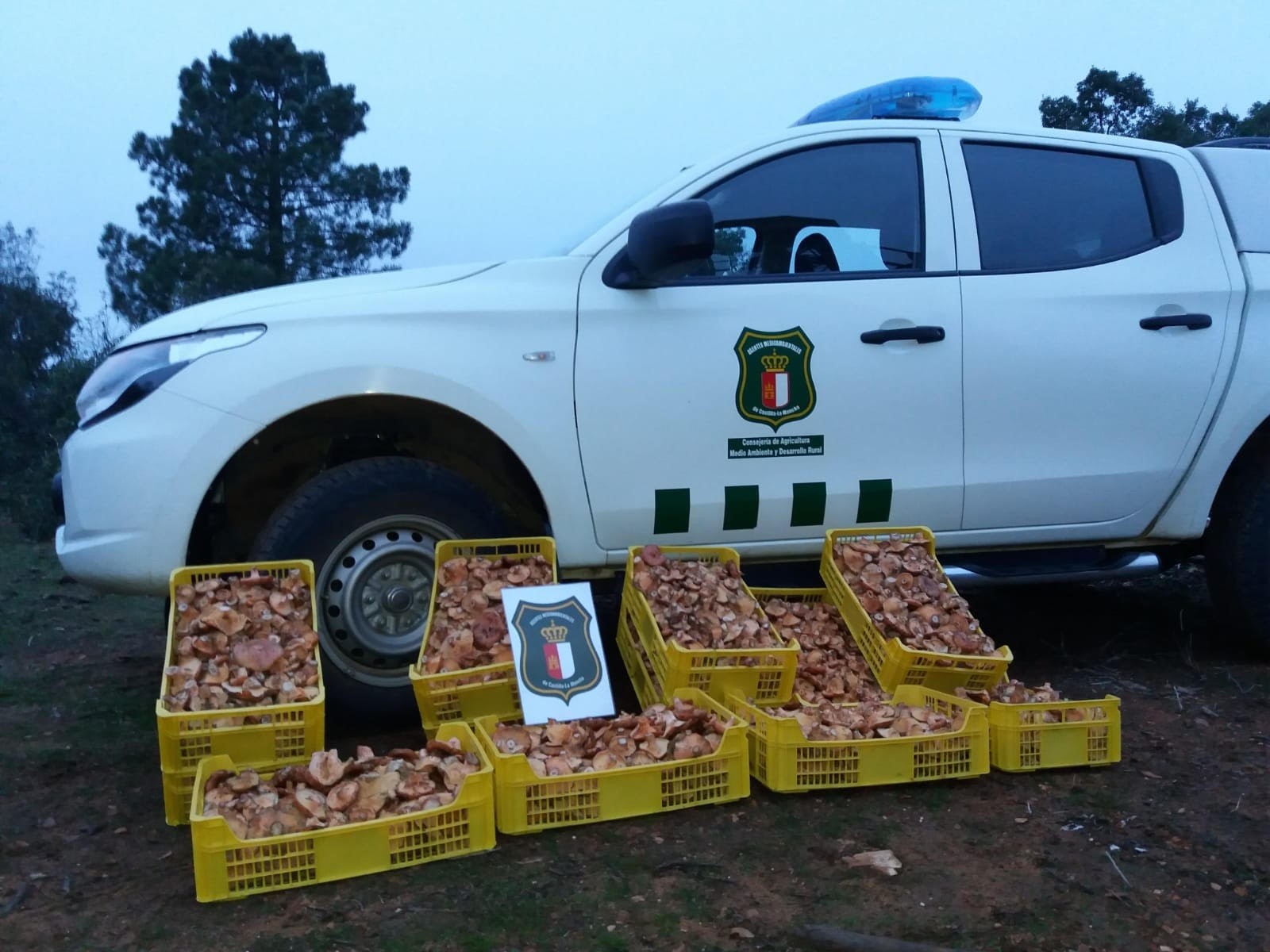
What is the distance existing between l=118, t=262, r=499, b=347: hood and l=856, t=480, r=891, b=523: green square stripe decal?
57.4 inches

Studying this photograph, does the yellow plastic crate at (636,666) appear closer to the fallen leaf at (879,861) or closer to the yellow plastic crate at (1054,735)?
the fallen leaf at (879,861)

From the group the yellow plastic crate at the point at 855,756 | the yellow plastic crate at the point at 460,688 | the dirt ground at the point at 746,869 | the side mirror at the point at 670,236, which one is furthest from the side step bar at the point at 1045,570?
the yellow plastic crate at the point at 460,688

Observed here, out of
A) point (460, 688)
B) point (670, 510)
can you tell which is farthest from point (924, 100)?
point (460, 688)

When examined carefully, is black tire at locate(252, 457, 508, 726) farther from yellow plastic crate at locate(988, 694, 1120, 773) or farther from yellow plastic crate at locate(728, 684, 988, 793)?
yellow plastic crate at locate(988, 694, 1120, 773)

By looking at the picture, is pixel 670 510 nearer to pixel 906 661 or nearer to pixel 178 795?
pixel 906 661

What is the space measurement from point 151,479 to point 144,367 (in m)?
0.37

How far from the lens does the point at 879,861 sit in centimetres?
273

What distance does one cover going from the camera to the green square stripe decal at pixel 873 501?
388cm

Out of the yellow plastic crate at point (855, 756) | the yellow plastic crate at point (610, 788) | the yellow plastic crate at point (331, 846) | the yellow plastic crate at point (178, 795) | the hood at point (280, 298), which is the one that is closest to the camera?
the yellow plastic crate at point (331, 846)

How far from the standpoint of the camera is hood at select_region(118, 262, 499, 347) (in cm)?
349

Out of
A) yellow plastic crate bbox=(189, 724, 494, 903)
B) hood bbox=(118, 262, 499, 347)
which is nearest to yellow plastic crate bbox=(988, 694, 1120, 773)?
yellow plastic crate bbox=(189, 724, 494, 903)

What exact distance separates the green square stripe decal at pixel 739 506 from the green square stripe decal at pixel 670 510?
126 millimetres

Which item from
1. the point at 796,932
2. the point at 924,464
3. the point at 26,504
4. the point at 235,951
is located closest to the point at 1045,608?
the point at 924,464

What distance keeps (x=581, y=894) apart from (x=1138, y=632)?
3.53 meters
